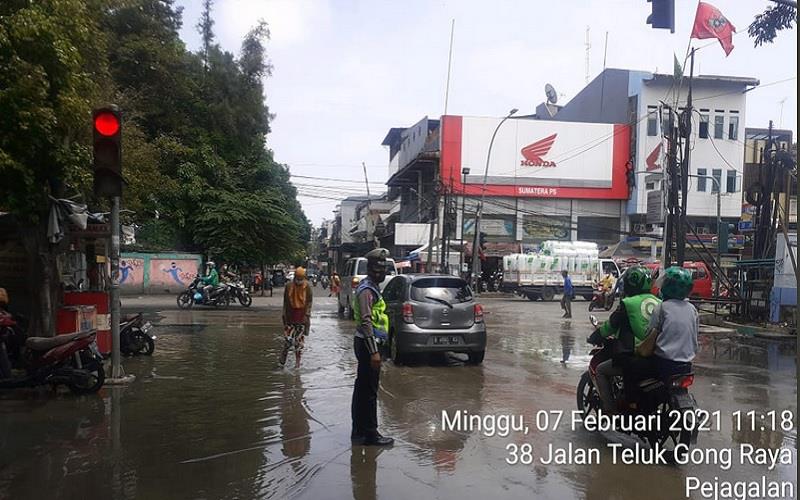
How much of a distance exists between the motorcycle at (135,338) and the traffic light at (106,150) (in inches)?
150

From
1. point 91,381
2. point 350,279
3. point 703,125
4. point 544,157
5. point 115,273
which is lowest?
point 91,381

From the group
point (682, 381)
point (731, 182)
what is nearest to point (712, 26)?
point (682, 381)

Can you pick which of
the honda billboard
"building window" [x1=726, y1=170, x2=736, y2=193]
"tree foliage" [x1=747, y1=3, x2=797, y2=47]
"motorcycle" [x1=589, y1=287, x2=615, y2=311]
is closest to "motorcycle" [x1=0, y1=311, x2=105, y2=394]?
"tree foliage" [x1=747, y1=3, x2=797, y2=47]

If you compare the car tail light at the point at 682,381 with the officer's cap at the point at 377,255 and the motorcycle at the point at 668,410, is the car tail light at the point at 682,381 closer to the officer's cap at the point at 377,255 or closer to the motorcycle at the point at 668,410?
the motorcycle at the point at 668,410

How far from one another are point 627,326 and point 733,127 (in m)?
44.9

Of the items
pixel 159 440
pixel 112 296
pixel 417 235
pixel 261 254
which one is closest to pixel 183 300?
pixel 261 254

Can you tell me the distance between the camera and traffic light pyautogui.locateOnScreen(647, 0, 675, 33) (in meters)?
7.72

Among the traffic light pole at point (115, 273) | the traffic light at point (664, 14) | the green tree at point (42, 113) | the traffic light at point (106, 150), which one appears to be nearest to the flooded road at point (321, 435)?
the traffic light pole at point (115, 273)

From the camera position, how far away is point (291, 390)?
876 centimetres

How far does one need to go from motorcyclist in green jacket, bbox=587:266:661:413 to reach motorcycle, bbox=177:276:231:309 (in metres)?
20.0

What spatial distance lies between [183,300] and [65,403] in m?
17.0

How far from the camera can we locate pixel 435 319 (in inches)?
423

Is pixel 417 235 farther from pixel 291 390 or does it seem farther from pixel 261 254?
pixel 291 390

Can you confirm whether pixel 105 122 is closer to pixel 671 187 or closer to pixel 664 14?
pixel 664 14
